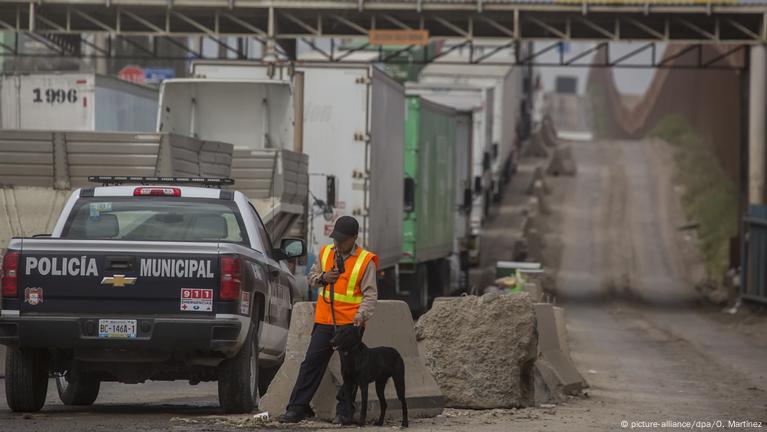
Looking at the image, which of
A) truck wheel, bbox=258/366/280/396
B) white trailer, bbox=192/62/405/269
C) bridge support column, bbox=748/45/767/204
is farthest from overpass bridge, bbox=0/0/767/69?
truck wheel, bbox=258/366/280/396

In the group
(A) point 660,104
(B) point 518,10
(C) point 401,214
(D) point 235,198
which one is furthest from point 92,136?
(A) point 660,104

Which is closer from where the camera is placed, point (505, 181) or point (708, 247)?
point (708, 247)

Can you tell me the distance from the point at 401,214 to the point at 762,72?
18.7 metres

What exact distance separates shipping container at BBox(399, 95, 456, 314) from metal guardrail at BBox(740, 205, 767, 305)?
633 cm

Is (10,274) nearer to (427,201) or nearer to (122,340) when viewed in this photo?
(122,340)

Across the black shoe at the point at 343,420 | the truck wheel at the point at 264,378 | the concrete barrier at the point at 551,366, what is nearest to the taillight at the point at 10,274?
the black shoe at the point at 343,420

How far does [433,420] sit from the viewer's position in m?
12.4

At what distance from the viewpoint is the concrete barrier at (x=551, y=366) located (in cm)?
1512

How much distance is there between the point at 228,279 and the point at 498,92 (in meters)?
30.9

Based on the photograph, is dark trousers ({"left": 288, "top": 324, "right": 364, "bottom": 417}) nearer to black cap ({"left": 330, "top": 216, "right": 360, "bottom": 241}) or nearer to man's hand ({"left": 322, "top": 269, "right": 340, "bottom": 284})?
man's hand ({"left": 322, "top": 269, "right": 340, "bottom": 284})

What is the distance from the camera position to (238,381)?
484 inches

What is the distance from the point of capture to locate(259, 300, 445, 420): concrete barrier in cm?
1194

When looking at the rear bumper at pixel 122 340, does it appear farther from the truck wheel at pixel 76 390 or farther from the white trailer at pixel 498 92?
the white trailer at pixel 498 92

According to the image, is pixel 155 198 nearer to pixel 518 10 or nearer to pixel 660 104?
pixel 518 10
